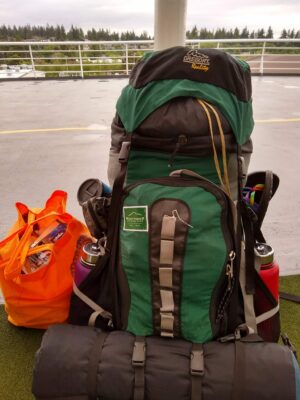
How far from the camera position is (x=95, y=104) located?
4340mm

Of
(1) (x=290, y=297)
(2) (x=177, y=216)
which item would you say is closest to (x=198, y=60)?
(2) (x=177, y=216)

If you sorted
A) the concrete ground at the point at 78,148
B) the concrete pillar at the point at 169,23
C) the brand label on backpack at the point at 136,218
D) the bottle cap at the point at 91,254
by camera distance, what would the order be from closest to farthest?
the brand label on backpack at the point at 136,218
the bottle cap at the point at 91,254
the concrete pillar at the point at 169,23
the concrete ground at the point at 78,148

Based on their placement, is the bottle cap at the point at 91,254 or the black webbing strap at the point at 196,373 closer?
the black webbing strap at the point at 196,373

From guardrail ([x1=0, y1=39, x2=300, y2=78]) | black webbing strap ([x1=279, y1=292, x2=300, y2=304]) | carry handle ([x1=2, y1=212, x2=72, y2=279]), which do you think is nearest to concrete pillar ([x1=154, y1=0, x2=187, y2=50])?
carry handle ([x1=2, y1=212, x2=72, y2=279])

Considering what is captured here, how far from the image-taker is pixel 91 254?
0.95 m

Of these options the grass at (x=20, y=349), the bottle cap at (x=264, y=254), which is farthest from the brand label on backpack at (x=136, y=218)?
the grass at (x=20, y=349)

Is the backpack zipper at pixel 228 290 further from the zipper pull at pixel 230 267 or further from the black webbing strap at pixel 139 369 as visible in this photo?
the black webbing strap at pixel 139 369

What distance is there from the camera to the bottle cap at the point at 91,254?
0.95 m

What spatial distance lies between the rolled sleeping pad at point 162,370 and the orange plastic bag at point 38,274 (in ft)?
0.91

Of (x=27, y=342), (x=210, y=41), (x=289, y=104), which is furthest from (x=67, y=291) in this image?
(x=210, y=41)

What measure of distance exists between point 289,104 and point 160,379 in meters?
4.35

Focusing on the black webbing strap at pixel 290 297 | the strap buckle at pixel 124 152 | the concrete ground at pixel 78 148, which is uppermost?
the strap buckle at pixel 124 152

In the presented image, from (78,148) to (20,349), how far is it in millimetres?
1907

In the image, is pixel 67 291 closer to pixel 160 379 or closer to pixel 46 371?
pixel 46 371
